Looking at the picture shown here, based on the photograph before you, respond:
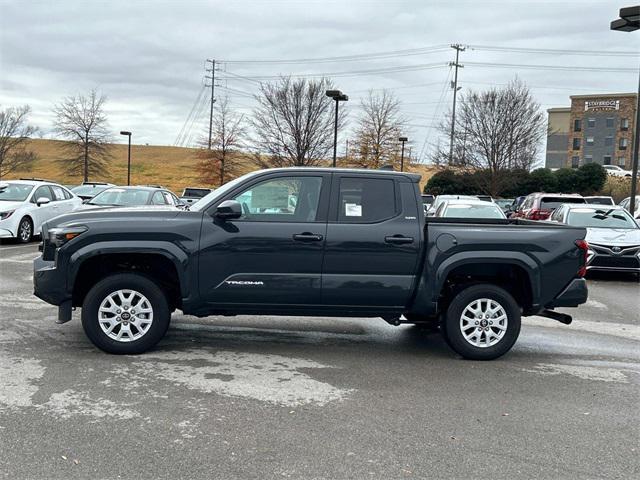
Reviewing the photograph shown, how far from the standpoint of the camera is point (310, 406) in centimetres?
480

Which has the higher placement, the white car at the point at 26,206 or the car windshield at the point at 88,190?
the car windshield at the point at 88,190

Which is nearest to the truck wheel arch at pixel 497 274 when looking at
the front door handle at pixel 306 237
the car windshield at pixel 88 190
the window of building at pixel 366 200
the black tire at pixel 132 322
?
the window of building at pixel 366 200

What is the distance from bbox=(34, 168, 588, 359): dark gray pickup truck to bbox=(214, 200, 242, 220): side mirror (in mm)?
11

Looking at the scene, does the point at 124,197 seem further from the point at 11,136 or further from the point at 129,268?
the point at 11,136

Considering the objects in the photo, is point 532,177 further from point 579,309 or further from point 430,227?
point 430,227

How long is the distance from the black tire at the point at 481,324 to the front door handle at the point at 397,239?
801 millimetres

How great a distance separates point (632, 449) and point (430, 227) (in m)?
2.78

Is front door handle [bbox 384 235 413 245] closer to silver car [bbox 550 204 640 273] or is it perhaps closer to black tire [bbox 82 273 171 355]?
black tire [bbox 82 273 171 355]

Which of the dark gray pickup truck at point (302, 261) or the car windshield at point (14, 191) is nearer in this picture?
the dark gray pickup truck at point (302, 261)

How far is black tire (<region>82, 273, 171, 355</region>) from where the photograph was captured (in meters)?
5.93

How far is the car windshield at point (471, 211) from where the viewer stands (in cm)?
1410

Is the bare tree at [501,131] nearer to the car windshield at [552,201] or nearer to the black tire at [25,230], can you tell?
the car windshield at [552,201]

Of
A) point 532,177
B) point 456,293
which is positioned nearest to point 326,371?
point 456,293

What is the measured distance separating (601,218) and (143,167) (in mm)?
86115
